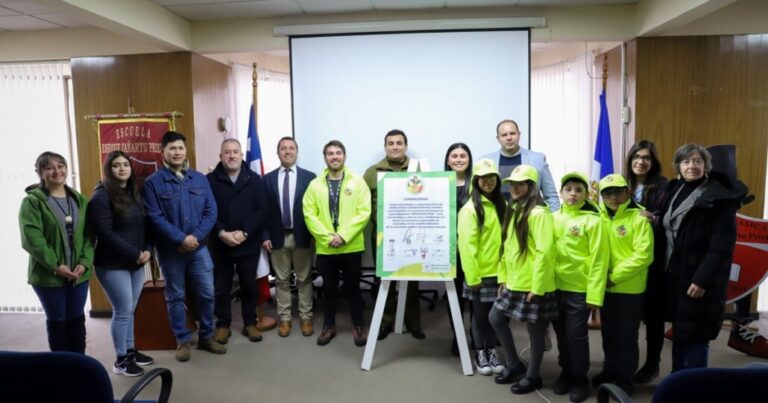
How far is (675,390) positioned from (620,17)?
3.52 m

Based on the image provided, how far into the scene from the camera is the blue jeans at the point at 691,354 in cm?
241

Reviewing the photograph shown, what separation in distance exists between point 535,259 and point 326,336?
1.72 meters

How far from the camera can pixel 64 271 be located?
2652 mm

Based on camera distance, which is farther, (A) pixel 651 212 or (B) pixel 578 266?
(A) pixel 651 212

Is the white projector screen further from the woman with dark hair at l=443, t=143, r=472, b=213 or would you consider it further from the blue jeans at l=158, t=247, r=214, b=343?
the blue jeans at l=158, t=247, r=214, b=343

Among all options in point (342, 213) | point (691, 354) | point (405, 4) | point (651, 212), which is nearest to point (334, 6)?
point (405, 4)

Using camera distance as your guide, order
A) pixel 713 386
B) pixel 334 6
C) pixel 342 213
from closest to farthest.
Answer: pixel 713 386, pixel 342 213, pixel 334 6

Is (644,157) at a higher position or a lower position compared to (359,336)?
higher

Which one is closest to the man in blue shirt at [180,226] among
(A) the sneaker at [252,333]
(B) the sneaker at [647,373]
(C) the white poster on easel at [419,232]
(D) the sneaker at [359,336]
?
(A) the sneaker at [252,333]

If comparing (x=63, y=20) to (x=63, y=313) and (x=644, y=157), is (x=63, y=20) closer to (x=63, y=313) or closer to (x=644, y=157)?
(x=63, y=313)

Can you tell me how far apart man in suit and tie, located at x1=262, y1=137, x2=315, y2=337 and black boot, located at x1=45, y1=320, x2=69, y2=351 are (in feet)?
4.39

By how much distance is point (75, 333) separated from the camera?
2.81 m

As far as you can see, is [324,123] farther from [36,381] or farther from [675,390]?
[675,390]

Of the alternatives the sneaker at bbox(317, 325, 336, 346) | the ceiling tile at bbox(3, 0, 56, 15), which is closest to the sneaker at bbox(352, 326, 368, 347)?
the sneaker at bbox(317, 325, 336, 346)
